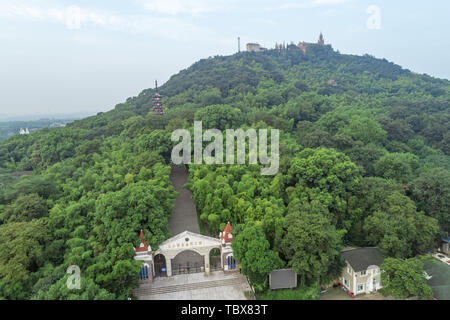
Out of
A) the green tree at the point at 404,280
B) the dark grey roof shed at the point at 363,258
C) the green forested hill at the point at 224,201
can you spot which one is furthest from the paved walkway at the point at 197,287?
the green tree at the point at 404,280

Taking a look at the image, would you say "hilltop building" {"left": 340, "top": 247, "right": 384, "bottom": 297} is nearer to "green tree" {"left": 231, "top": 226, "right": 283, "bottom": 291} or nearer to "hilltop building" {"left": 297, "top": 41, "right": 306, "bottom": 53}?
"green tree" {"left": 231, "top": 226, "right": 283, "bottom": 291}

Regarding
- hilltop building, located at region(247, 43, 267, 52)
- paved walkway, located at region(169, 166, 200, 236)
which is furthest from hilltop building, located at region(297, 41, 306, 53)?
paved walkway, located at region(169, 166, 200, 236)

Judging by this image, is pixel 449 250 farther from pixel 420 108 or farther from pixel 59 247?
pixel 420 108

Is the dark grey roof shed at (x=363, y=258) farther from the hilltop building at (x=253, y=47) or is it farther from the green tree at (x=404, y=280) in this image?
the hilltop building at (x=253, y=47)

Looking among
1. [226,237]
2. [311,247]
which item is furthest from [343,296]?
[226,237]

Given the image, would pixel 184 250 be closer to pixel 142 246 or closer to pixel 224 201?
pixel 142 246

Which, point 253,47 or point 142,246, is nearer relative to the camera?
point 142,246
